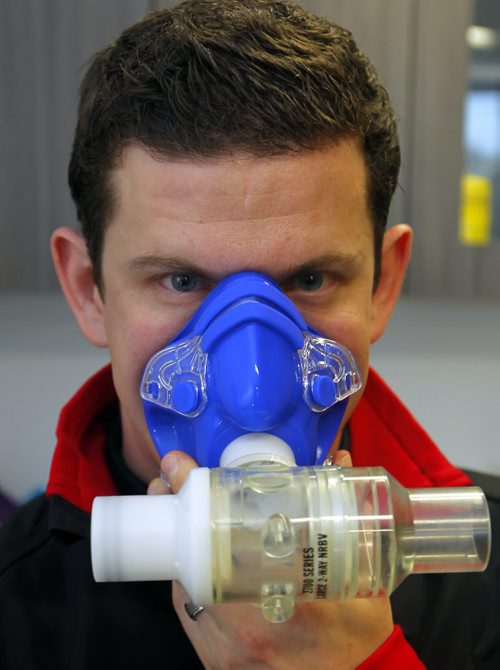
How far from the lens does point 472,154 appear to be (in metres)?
1.62

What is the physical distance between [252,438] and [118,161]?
41 centimetres

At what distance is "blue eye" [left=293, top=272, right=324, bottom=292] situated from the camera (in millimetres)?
883

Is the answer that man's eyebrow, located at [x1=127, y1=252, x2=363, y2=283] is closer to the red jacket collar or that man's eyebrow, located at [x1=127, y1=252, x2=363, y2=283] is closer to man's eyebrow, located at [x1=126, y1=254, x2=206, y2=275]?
man's eyebrow, located at [x1=126, y1=254, x2=206, y2=275]

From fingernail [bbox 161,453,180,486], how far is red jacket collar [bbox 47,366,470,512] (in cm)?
36

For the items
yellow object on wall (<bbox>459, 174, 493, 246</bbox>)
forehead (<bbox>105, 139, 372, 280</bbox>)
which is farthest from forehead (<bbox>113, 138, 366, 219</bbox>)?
yellow object on wall (<bbox>459, 174, 493, 246</bbox>)

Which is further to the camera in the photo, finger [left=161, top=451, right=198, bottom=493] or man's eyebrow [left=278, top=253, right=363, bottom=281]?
man's eyebrow [left=278, top=253, right=363, bottom=281]

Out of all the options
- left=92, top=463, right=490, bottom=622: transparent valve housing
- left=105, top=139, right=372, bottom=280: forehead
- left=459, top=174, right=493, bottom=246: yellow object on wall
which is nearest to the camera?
left=92, top=463, right=490, bottom=622: transparent valve housing

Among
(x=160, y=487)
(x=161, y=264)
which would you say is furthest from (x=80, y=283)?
(x=160, y=487)

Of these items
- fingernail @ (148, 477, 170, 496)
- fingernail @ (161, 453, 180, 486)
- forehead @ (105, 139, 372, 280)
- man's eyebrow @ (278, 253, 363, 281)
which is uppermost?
forehead @ (105, 139, 372, 280)

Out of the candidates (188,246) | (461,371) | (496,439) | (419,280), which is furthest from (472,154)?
(188,246)

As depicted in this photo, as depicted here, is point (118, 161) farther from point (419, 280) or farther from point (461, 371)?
point (461, 371)

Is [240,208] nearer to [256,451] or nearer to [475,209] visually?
[256,451]

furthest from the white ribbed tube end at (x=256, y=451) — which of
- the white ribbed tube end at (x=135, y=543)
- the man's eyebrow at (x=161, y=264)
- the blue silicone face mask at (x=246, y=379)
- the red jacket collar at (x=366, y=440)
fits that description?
the red jacket collar at (x=366, y=440)

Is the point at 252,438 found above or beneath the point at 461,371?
above
